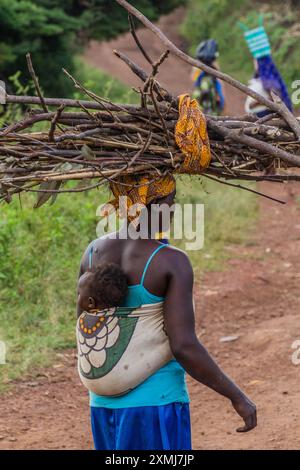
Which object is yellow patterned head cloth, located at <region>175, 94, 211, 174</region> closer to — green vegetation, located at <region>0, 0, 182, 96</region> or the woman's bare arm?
the woman's bare arm

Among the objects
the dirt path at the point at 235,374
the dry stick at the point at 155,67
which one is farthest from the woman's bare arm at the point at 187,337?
the dirt path at the point at 235,374

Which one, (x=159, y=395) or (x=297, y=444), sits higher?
(x=159, y=395)

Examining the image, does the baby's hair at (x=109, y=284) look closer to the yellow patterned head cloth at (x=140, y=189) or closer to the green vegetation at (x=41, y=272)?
the yellow patterned head cloth at (x=140, y=189)

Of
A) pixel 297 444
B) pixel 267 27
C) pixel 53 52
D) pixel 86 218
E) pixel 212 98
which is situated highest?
pixel 267 27

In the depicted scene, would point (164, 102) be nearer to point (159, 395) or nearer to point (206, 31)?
point (159, 395)

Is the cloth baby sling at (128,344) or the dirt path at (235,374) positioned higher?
the cloth baby sling at (128,344)

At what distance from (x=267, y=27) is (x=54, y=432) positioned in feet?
44.8

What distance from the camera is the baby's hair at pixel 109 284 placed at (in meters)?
2.81

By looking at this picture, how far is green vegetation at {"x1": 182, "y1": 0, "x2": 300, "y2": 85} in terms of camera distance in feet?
53.6

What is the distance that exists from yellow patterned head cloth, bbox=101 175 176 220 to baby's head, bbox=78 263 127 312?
197mm

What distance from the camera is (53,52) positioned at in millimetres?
11859

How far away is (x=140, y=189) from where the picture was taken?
2.81 m

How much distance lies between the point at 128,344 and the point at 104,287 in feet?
0.70
